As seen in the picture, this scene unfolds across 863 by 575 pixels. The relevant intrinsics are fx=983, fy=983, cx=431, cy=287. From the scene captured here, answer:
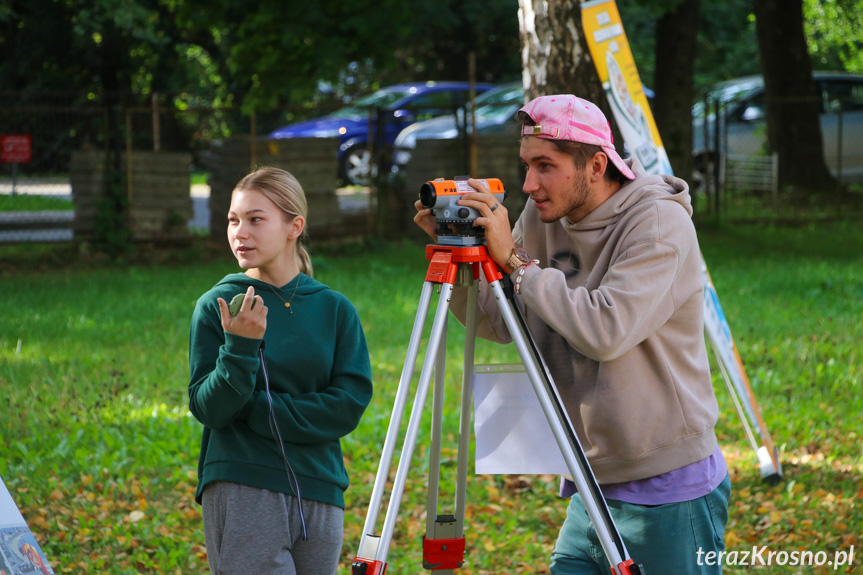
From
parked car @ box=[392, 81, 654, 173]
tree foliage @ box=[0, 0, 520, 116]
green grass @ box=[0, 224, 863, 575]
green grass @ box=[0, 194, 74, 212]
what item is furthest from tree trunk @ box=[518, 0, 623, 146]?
parked car @ box=[392, 81, 654, 173]

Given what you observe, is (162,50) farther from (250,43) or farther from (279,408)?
(279,408)

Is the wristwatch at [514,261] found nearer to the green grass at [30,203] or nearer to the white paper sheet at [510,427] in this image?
the white paper sheet at [510,427]

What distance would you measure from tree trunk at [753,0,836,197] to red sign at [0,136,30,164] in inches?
452

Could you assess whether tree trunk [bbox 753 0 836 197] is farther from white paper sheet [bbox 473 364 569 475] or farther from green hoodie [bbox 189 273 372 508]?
green hoodie [bbox 189 273 372 508]

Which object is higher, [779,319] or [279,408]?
[279,408]

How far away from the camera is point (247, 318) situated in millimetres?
2395

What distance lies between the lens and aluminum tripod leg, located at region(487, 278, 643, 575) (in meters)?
2.54

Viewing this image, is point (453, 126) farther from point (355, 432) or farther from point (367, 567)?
point (367, 567)

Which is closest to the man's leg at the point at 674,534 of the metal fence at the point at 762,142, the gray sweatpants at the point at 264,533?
the gray sweatpants at the point at 264,533

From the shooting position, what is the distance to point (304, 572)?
270 cm

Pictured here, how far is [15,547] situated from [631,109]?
11.3 ft

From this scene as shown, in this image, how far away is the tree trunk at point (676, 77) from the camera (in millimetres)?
14023

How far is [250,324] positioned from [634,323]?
95cm

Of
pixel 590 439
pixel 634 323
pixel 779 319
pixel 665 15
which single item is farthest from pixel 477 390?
pixel 665 15
